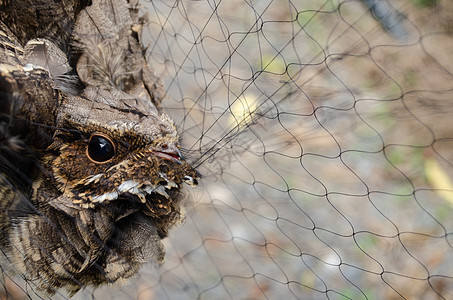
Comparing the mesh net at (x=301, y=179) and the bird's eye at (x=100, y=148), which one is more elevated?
the bird's eye at (x=100, y=148)

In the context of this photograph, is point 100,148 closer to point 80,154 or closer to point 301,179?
point 80,154

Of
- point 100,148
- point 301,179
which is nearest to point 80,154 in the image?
point 100,148

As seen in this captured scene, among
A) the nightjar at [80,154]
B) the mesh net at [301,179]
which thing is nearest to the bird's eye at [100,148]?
the nightjar at [80,154]

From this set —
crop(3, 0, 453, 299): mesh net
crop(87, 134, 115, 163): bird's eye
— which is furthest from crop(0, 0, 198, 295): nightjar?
crop(3, 0, 453, 299): mesh net

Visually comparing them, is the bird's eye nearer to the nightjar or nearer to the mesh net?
the nightjar

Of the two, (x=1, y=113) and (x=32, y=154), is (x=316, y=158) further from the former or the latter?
(x=1, y=113)

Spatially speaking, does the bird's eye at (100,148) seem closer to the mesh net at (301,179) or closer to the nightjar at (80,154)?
the nightjar at (80,154)
